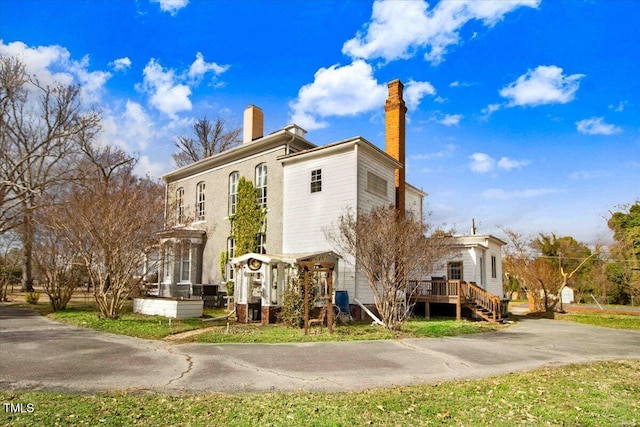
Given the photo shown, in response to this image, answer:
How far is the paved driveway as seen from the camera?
7062 millimetres

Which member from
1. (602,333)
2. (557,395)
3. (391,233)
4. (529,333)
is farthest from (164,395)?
(602,333)

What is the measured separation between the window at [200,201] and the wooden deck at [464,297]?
1234 centimetres

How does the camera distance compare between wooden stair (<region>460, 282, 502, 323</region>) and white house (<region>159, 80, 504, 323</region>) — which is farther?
wooden stair (<region>460, 282, 502, 323</region>)

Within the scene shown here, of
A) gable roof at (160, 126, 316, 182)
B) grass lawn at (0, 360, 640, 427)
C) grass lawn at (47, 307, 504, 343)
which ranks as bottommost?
grass lawn at (47, 307, 504, 343)

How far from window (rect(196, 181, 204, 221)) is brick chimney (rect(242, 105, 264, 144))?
381 centimetres

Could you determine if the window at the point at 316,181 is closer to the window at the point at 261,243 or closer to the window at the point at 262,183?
the window at the point at 262,183

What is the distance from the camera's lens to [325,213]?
18.1m

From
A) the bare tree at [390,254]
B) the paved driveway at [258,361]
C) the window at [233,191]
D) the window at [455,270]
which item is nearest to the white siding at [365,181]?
the bare tree at [390,254]

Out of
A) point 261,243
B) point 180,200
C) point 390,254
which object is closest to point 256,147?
point 261,243

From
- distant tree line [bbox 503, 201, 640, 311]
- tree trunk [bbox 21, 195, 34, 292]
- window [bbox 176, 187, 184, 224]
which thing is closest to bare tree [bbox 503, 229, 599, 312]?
distant tree line [bbox 503, 201, 640, 311]

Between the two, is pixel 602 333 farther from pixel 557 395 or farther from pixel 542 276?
pixel 557 395

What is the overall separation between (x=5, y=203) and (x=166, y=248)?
638 inches

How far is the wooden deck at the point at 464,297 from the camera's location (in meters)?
19.2

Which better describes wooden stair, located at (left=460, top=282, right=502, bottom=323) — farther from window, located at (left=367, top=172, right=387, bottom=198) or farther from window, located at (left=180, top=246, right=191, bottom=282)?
window, located at (left=180, top=246, right=191, bottom=282)
